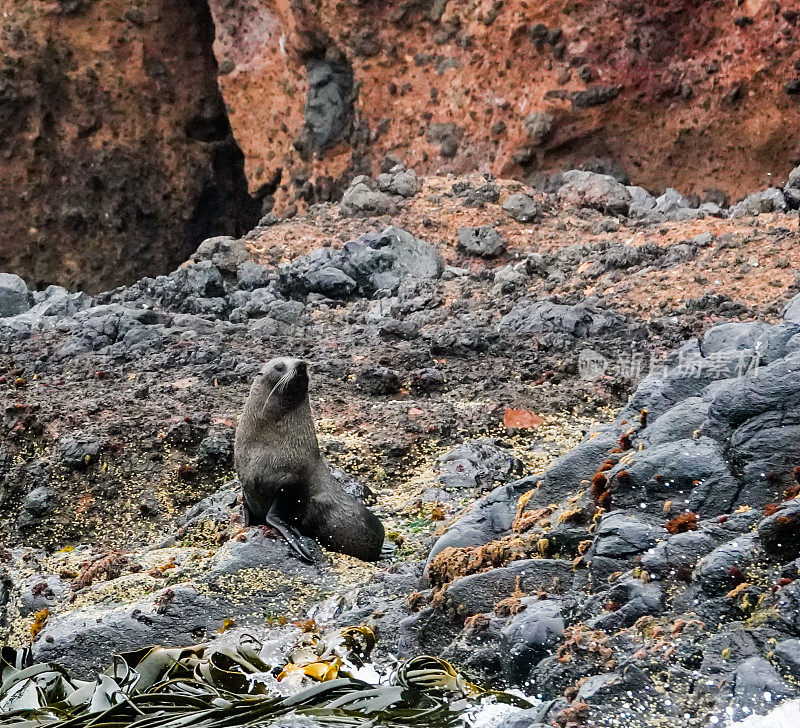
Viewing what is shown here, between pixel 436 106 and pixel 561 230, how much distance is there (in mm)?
3219

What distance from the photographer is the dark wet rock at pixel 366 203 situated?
12.3 m

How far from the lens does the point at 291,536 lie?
521cm

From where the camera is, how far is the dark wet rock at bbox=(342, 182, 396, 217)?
40.4 feet

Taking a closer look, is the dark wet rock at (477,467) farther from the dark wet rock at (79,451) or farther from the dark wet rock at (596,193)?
the dark wet rock at (596,193)

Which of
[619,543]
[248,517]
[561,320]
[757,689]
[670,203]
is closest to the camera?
[757,689]

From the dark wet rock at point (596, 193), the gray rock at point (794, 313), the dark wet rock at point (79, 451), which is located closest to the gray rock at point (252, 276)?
the dark wet rock at point (596, 193)

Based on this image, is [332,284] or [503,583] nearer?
[503,583]

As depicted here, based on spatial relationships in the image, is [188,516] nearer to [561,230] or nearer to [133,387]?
[133,387]

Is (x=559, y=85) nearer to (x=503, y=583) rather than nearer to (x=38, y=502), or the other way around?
(x=38, y=502)

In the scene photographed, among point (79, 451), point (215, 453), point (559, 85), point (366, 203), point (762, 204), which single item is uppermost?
point (559, 85)

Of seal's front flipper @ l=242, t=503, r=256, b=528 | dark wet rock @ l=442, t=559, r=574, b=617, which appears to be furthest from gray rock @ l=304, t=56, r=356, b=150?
dark wet rock @ l=442, t=559, r=574, b=617

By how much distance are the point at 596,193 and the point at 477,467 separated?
654cm

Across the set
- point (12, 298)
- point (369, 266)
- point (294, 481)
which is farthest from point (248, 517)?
point (12, 298)

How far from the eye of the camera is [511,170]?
13328 mm
